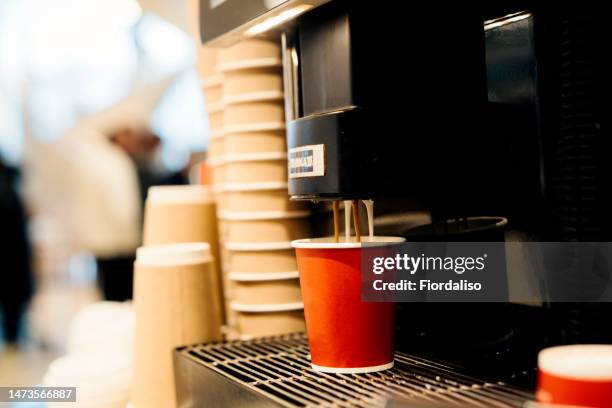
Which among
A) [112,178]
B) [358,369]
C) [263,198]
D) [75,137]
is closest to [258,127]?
[263,198]

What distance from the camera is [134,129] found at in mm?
3684

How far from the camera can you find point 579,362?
0.54 m

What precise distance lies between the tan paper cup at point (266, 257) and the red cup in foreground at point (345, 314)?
1.28 feet

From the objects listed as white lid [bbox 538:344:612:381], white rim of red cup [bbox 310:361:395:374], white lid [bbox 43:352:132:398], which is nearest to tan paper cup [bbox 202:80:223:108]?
white lid [bbox 43:352:132:398]

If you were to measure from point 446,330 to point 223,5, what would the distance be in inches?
23.2

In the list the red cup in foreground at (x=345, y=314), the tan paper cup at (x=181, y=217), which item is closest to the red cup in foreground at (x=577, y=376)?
the red cup in foreground at (x=345, y=314)

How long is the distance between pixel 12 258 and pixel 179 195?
3344mm

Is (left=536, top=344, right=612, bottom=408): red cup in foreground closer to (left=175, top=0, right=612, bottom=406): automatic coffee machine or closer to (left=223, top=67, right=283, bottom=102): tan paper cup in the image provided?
(left=175, top=0, right=612, bottom=406): automatic coffee machine

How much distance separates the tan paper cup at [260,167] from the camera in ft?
4.07

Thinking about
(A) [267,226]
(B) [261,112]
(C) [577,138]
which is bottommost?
(A) [267,226]

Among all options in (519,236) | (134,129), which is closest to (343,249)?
(519,236)

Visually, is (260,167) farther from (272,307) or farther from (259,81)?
(272,307)

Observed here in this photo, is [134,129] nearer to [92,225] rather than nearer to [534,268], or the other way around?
[92,225]

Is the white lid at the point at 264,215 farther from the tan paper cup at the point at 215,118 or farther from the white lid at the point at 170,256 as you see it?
the tan paper cup at the point at 215,118
